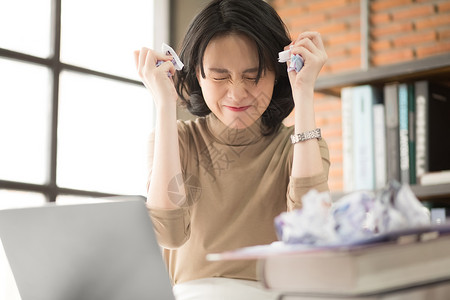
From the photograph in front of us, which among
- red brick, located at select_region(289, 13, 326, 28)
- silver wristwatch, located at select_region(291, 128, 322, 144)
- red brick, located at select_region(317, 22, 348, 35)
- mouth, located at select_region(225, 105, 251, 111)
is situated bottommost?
silver wristwatch, located at select_region(291, 128, 322, 144)

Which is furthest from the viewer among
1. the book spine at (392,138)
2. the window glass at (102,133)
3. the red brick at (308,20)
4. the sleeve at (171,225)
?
the red brick at (308,20)

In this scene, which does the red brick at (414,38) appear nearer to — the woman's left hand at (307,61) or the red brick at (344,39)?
the red brick at (344,39)

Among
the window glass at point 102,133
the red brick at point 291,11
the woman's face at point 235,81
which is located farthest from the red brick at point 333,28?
the woman's face at point 235,81

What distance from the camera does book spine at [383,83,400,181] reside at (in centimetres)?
243

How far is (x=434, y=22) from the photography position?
9.61 ft

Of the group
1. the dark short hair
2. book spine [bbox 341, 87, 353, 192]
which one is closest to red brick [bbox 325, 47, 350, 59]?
book spine [bbox 341, 87, 353, 192]

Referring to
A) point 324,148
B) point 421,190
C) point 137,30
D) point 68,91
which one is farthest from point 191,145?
point 137,30

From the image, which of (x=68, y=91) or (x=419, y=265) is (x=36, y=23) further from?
(x=419, y=265)

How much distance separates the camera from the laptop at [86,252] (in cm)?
99

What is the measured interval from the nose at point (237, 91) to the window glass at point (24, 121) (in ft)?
4.73

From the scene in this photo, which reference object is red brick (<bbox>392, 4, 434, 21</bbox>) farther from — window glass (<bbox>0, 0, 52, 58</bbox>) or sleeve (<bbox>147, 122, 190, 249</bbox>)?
sleeve (<bbox>147, 122, 190, 249</bbox>)

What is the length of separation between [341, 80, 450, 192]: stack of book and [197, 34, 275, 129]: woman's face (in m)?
1.05

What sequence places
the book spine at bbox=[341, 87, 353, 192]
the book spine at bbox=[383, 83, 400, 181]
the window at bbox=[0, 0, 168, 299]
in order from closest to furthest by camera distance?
the book spine at bbox=[383, 83, 400, 181] < the book spine at bbox=[341, 87, 353, 192] < the window at bbox=[0, 0, 168, 299]

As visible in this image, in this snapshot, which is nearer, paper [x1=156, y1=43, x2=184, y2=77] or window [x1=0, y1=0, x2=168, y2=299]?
paper [x1=156, y1=43, x2=184, y2=77]
